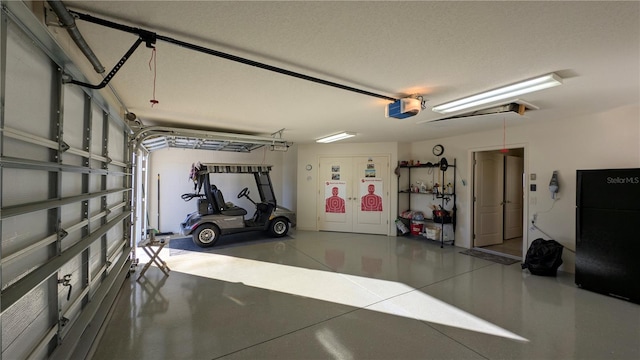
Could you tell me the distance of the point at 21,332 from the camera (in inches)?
50.2

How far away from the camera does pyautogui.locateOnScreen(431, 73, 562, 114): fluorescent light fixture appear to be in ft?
7.39

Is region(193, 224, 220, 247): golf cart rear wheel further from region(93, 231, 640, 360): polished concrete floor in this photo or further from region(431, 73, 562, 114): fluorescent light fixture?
region(431, 73, 562, 114): fluorescent light fixture

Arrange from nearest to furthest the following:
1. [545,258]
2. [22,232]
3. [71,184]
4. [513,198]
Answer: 1. [22,232]
2. [71,184]
3. [545,258]
4. [513,198]

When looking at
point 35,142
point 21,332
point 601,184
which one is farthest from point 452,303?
point 35,142

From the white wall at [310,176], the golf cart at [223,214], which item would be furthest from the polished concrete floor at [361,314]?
the white wall at [310,176]

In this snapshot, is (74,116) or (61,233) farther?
(74,116)

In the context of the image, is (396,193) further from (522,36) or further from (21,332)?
(21,332)

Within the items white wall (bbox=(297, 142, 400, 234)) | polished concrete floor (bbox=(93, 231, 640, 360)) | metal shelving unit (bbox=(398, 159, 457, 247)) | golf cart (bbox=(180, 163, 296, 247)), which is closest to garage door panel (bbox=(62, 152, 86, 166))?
polished concrete floor (bbox=(93, 231, 640, 360))

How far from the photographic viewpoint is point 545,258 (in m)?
3.71

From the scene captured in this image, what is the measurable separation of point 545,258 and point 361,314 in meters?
3.14

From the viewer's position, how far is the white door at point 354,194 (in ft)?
21.2

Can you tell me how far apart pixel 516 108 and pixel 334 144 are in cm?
414

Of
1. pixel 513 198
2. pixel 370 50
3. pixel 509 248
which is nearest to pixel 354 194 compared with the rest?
pixel 509 248

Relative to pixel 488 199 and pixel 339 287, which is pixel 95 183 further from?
pixel 488 199
